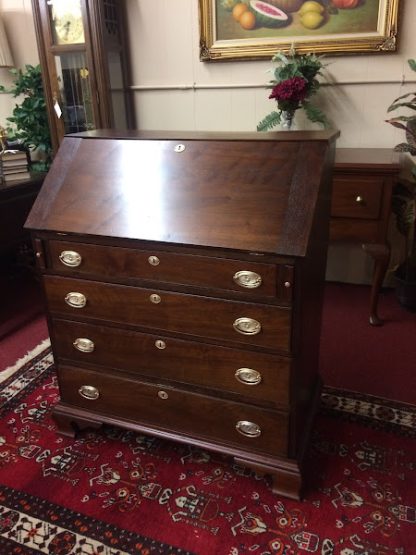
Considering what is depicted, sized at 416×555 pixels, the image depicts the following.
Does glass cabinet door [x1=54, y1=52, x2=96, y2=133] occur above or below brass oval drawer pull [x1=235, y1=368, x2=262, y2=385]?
above

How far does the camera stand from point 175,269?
4.57ft

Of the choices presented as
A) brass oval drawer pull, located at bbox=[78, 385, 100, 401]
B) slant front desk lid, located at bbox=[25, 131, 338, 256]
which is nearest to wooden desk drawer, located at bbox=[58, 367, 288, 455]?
brass oval drawer pull, located at bbox=[78, 385, 100, 401]

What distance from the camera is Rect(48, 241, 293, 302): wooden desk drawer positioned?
128 centimetres

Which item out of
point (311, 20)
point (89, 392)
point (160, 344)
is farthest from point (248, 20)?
point (89, 392)

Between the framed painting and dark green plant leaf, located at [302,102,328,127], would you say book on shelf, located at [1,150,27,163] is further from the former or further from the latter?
dark green plant leaf, located at [302,102,328,127]

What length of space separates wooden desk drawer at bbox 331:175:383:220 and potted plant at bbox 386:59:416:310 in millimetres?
229

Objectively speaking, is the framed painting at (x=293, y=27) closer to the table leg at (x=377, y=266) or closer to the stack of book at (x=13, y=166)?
the table leg at (x=377, y=266)

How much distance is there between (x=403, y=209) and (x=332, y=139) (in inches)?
48.6

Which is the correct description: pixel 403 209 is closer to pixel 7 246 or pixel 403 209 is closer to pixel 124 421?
pixel 124 421

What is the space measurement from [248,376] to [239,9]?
2273mm

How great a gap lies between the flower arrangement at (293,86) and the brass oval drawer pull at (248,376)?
1686 millimetres

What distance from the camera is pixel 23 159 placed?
2922mm

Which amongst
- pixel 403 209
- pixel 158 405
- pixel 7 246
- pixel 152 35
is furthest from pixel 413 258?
pixel 7 246

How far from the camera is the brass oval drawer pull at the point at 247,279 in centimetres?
129
